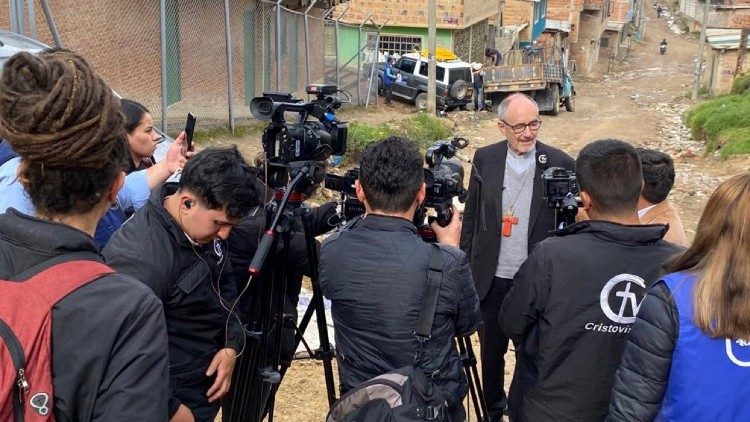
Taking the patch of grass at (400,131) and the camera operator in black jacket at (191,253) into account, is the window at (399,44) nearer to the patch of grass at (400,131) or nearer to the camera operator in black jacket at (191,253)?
the patch of grass at (400,131)

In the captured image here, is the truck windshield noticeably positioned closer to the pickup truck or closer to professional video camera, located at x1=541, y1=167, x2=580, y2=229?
the pickup truck

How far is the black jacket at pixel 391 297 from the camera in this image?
2324mm

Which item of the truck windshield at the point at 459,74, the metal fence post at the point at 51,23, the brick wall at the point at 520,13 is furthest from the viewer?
the brick wall at the point at 520,13

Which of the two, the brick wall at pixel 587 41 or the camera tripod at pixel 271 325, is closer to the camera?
the camera tripod at pixel 271 325

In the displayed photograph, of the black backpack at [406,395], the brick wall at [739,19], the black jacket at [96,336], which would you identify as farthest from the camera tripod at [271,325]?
the brick wall at [739,19]

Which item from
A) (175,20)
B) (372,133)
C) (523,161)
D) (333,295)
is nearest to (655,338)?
(333,295)

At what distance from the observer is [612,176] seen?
99.2 inches

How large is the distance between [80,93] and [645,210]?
8.87 feet

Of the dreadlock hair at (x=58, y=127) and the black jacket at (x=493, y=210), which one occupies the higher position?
the dreadlock hair at (x=58, y=127)

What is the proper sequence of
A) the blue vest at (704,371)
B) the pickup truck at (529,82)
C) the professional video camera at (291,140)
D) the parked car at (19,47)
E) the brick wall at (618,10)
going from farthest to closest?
the brick wall at (618,10), the pickup truck at (529,82), the parked car at (19,47), the professional video camera at (291,140), the blue vest at (704,371)

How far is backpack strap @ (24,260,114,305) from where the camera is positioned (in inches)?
55.9

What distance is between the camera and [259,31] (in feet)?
43.9

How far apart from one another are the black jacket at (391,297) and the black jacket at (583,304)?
0.95 ft

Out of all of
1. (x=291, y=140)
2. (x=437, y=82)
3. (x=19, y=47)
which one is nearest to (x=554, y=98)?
(x=437, y=82)
